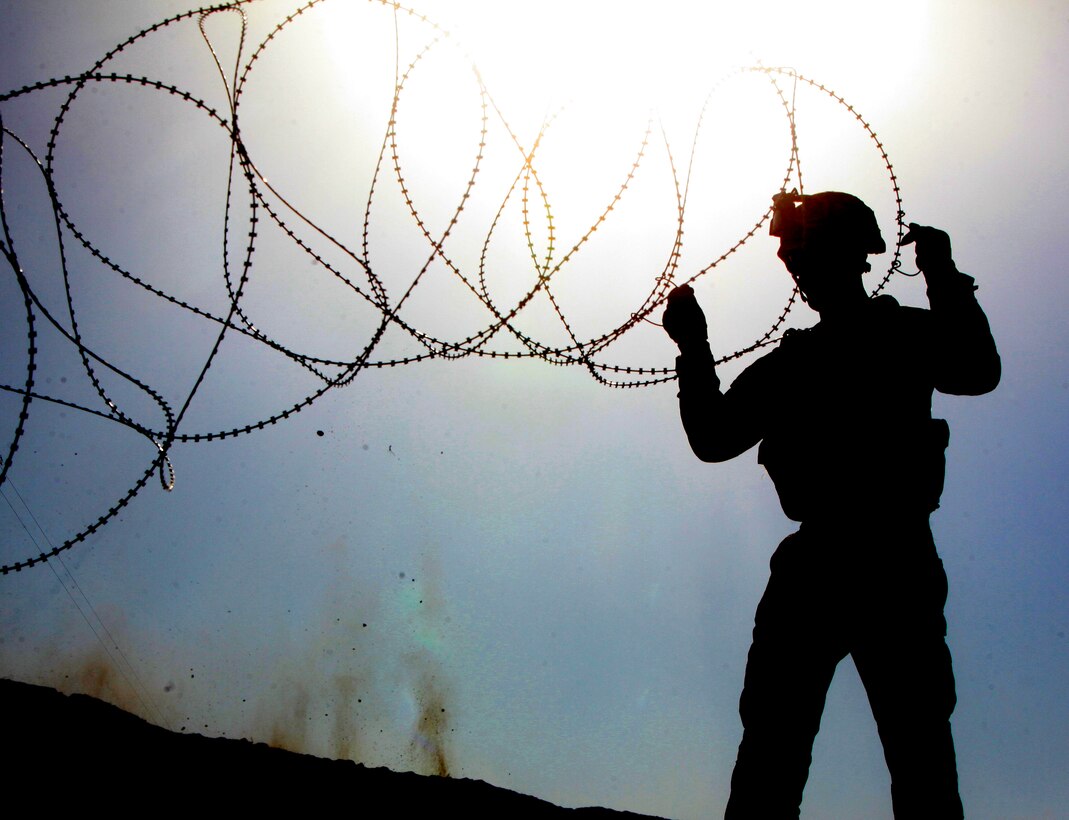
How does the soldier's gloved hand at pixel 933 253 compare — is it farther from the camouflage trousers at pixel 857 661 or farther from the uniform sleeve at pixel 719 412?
the camouflage trousers at pixel 857 661

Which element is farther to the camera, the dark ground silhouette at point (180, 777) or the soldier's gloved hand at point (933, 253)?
the dark ground silhouette at point (180, 777)

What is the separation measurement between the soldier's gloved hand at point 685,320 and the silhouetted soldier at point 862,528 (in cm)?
39

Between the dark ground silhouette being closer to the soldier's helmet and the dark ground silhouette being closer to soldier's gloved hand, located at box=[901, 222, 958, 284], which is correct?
the soldier's helmet

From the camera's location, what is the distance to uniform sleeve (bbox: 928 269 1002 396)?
118 inches

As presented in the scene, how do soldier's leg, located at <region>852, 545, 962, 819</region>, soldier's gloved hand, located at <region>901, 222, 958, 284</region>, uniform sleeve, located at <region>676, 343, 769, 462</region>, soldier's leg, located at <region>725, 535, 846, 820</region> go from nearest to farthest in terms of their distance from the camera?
1. soldier's leg, located at <region>852, 545, 962, 819</region>
2. soldier's leg, located at <region>725, 535, 846, 820</region>
3. soldier's gloved hand, located at <region>901, 222, 958, 284</region>
4. uniform sleeve, located at <region>676, 343, 769, 462</region>

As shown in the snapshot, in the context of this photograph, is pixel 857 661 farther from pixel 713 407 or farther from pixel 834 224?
pixel 834 224

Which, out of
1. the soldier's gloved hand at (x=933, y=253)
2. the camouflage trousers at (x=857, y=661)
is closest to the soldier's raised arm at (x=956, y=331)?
the soldier's gloved hand at (x=933, y=253)

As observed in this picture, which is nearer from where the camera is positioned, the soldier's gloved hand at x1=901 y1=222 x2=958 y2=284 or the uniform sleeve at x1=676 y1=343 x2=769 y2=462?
the soldier's gloved hand at x1=901 y1=222 x2=958 y2=284

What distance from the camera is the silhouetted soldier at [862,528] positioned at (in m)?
2.82

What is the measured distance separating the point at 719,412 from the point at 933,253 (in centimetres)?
113

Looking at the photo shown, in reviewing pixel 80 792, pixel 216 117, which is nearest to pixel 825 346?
pixel 216 117

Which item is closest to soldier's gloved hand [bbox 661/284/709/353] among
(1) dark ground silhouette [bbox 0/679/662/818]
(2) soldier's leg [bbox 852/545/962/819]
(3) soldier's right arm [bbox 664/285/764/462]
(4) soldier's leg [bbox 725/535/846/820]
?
(3) soldier's right arm [bbox 664/285/764/462]

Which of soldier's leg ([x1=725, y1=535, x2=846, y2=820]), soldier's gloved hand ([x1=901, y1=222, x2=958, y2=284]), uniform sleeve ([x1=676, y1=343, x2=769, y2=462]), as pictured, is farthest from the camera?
uniform sleeve ([x1=676, y1=343, x2=769, y2=462])

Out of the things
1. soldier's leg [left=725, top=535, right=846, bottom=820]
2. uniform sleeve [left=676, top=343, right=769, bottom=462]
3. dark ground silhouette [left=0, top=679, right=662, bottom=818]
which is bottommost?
dark ground silhouette [left=0, top=679, right=662, bottom=818]
